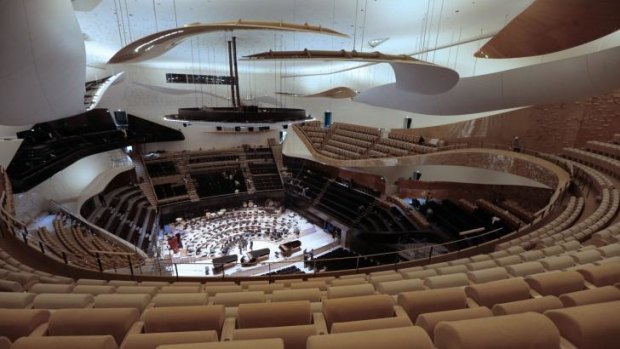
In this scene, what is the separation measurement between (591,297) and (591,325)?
692 mm

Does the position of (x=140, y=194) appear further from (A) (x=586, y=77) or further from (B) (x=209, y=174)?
(A) (x=586, y=77)

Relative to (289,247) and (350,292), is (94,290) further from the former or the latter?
(289,247)

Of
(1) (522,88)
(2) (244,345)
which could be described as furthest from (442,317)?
(1) (522,88)

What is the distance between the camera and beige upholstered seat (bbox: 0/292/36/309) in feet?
7.55

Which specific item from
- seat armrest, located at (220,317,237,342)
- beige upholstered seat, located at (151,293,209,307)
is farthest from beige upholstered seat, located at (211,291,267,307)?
seat armrest, located at (220,317,237,342)

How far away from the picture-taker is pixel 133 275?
5359mm

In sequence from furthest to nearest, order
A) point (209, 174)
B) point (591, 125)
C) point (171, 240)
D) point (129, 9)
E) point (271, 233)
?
1. point (209, 174)
2. point (271, 233)
3. point (171, 240)
4. point (591, 125)
5. point (129, 9)

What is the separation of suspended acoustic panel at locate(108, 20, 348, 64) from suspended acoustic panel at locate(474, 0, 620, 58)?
3.56m

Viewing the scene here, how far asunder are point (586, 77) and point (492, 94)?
210 cm

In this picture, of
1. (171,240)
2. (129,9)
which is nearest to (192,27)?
(129,9)

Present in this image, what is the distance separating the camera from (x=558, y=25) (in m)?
4.76

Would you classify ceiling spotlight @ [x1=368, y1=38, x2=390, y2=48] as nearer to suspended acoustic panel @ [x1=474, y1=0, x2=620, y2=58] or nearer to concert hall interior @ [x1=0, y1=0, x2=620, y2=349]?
concert hall interior @ [x1=0, y1=0, x2=620, y2=349]

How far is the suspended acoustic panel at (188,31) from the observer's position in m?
4.02

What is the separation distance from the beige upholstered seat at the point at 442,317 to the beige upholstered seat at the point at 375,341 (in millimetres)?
433
